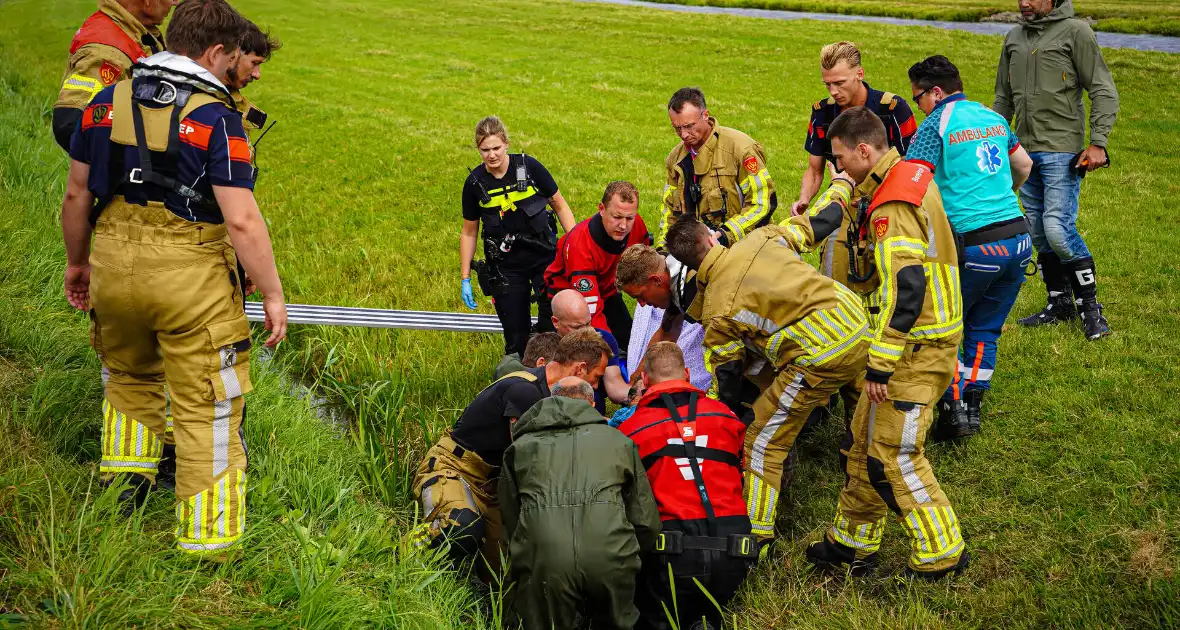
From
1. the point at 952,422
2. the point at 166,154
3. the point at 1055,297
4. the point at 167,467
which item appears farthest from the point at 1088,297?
the point at 167,467

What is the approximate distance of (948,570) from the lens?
4.13 m

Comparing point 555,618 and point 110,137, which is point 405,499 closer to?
point 555,618

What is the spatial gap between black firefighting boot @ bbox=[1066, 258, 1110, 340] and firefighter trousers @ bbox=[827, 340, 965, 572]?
3160 millimetres

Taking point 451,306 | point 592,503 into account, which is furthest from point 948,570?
point 451,306

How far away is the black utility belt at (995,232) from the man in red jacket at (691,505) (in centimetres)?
215

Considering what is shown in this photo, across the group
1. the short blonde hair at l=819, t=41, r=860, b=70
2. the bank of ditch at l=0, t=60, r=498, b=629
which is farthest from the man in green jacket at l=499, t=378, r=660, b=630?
the short blonde hair at l=819, t=41, r=860, b=70

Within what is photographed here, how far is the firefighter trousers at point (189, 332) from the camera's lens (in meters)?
3.54

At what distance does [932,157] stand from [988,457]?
1.95 metres

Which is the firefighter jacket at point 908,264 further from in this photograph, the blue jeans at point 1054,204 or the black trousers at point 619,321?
the blue jeans at point 1054,204

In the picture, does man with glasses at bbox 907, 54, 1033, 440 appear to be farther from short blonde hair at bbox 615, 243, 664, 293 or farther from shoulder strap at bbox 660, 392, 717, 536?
shoulder strap at bbox 660, 392, 717, 536

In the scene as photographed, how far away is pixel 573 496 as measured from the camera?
3.82 meters

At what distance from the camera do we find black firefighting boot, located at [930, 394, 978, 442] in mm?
5383

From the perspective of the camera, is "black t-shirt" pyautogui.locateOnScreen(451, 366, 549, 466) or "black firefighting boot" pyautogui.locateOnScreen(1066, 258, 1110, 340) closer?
"black t-shirt" pyautogui.locateOnScreen(451, 366, 549, 466)

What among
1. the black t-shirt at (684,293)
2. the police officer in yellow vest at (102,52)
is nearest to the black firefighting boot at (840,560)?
the black t-shirt at (684,293)
